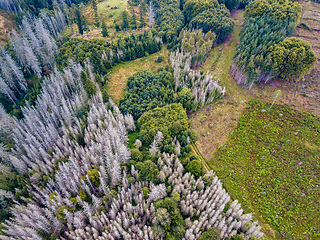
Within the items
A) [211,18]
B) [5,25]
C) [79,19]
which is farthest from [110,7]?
[211,18]

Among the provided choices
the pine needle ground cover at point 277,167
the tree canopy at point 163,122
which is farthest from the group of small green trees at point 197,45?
the pine needle ground cover at point 277,167

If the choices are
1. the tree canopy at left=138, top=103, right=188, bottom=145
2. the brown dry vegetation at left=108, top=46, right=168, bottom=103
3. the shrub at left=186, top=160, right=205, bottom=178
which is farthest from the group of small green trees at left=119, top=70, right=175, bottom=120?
the shrub at left=186, top=160, right=205, bottom=178

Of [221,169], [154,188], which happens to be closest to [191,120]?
[221,169]

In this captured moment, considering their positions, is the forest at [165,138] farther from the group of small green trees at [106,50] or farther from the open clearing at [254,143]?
the group of small green trees at [106,50]

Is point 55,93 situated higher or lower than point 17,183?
higher

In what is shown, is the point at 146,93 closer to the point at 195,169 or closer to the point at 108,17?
the point at 195,169

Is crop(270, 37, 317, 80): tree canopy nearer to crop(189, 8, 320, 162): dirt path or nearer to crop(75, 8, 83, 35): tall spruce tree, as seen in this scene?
crop(189, 8, 320, 162): dirt path

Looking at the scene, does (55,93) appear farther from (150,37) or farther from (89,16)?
(89,16)
